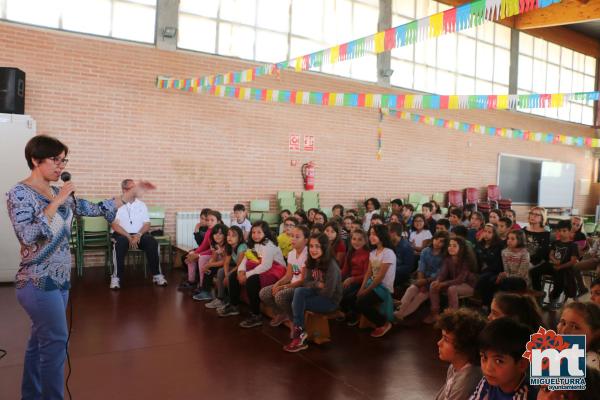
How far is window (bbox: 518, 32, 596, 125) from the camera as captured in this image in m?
12.6

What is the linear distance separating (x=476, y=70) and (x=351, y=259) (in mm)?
8837

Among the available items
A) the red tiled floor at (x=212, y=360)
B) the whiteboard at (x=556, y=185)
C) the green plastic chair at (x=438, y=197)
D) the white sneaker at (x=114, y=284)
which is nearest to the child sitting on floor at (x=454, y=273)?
the red tiled floor at (x=212, y=360)

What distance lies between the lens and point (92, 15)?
22.4 ft

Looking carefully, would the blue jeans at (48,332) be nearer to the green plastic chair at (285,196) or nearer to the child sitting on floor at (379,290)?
the child sitting on floor at (379,290)

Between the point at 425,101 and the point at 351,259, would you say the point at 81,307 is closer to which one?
the point at 351,259

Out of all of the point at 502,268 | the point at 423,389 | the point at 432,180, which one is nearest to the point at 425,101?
the point at 502,268

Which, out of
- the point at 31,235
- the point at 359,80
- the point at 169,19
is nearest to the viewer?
the point at 31,235

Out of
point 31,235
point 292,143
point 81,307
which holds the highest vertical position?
point 292,143

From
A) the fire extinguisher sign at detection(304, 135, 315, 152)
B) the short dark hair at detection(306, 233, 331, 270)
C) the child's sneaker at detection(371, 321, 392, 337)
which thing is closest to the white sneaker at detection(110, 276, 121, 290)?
the short dark hair at detection(306, 233, 331, 270)

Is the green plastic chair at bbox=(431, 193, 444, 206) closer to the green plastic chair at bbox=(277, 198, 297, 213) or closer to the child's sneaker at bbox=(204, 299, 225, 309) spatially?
the green plastic chair at bbox=(277, 198, 297, 213)

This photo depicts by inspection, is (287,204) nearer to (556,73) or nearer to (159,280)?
(159,280)

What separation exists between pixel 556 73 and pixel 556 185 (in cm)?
329

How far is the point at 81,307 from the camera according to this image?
482cm

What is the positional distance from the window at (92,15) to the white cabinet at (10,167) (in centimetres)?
182
